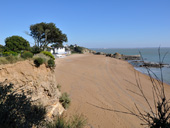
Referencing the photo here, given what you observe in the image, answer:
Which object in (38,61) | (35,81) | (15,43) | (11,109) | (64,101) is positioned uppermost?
(15,43)

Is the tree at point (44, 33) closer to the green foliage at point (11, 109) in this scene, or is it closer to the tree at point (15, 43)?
the tree at point (15, 43)

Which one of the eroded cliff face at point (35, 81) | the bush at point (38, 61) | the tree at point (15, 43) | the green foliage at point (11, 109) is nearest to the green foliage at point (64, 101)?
the eroded cliff face at point (35, 81)

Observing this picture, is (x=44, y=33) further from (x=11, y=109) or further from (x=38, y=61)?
(x=11, y=109)

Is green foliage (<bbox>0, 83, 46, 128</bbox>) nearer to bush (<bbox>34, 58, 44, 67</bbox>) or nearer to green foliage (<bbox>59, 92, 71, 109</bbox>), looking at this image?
bush (<bbox>34, 58, 44, 67</bbox>)

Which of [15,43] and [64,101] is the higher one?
[15,43]

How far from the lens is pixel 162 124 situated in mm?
2223

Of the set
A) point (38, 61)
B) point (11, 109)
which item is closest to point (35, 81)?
point (38, 61)

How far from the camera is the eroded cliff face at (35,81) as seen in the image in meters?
6.43

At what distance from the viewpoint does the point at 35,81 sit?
7.36m

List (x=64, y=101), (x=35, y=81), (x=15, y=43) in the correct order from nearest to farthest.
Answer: (x=35, y=81) → (x=64, y=101) → (x=15, y=43)

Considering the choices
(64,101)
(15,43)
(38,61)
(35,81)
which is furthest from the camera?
(15,43)

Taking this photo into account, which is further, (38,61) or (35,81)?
(38,61)

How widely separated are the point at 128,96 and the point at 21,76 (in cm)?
964

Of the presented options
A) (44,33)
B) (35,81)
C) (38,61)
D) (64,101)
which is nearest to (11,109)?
(35,81)
